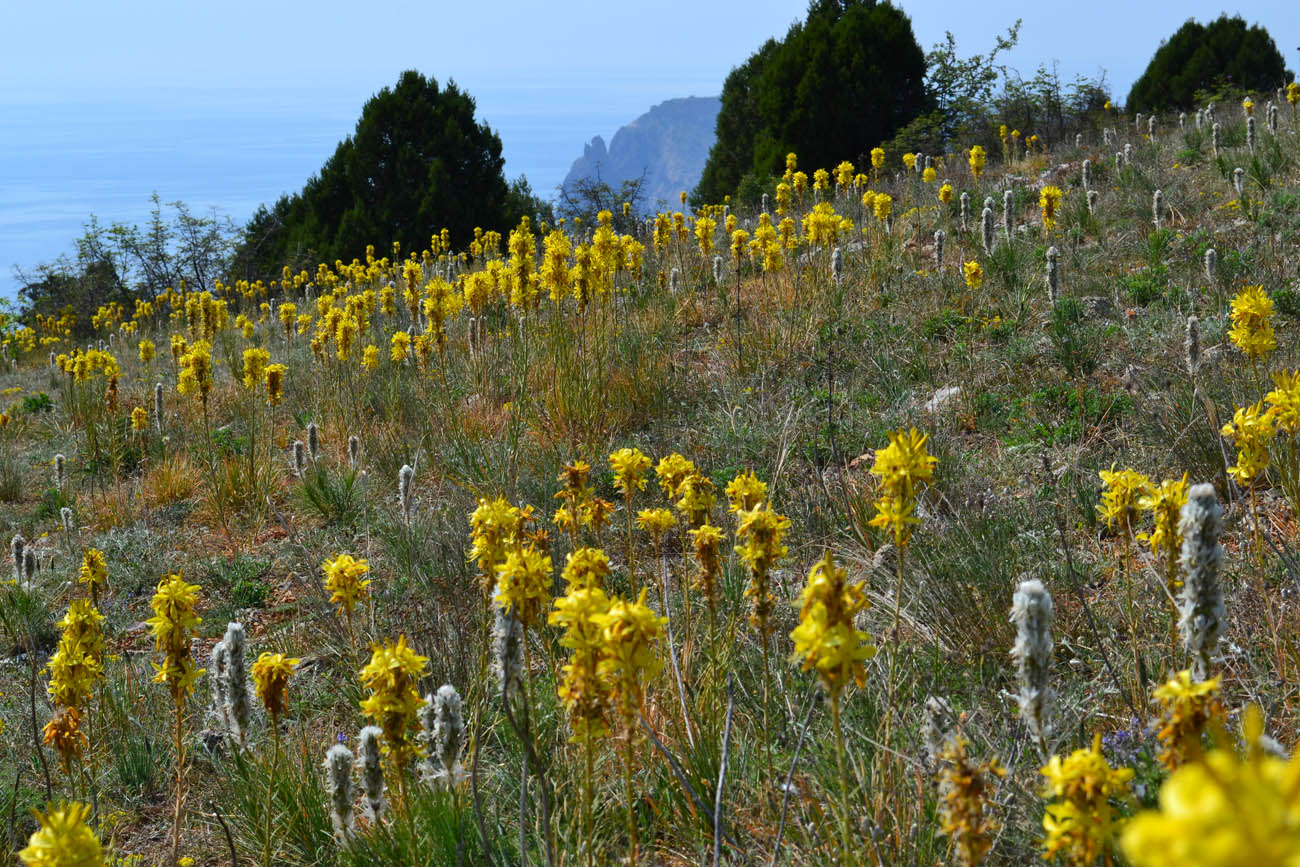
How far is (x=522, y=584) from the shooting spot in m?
1.70

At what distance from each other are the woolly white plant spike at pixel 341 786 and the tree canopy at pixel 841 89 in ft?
61.2

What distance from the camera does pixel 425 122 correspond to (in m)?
20.5

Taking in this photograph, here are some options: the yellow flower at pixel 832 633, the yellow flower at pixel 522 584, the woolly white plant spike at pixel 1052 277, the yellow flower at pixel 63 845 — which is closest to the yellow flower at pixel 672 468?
the yellow flower at pixel 522 584

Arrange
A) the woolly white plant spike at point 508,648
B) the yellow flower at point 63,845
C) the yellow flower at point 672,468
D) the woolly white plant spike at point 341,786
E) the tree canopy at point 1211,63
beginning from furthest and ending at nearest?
the tree canopy at point 1211,63, the yellow flower at point 672,468, the woolly white plant spike at point 341,786, the woolly white plant spike at point 508,648, the yellow flower at point 63,845

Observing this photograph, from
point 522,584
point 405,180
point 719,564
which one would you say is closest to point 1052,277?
point 719,564

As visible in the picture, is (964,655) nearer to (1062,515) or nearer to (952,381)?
(1062,515)

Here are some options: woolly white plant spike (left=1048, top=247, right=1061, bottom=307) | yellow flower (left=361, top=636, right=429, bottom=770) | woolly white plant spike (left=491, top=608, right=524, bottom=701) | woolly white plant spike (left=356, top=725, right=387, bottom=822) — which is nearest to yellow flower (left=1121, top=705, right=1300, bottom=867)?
woolly white plant spike (left=491, top=608, right=524, bottom=701)

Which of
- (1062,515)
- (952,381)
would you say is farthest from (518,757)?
(952,381)

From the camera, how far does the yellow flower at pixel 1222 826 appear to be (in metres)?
0.45

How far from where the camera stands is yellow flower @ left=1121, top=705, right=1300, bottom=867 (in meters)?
0.45

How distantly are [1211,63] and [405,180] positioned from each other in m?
18.2

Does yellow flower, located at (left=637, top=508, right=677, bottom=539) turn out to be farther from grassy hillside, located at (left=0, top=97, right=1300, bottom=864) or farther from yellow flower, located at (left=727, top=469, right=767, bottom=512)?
yellow flower, located at (left=727, top=469, right=767, bottom=512)

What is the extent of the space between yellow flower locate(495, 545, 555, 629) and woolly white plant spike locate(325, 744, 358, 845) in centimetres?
62

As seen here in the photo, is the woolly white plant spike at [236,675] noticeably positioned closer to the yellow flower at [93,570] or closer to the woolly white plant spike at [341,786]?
the woolly white plant spike at [341,786]
